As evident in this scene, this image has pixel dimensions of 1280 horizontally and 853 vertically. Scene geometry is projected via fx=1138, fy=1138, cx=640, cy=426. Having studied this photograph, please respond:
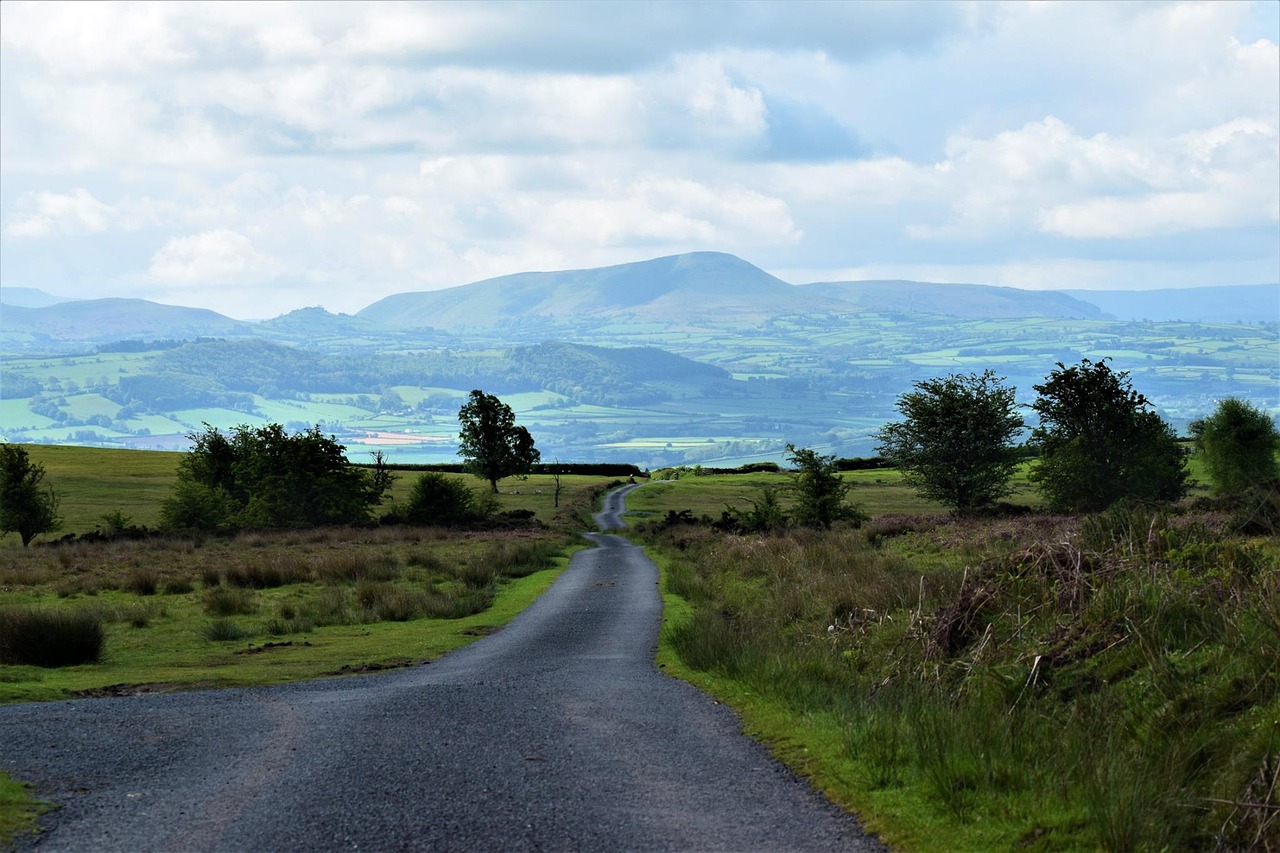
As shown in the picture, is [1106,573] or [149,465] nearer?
[1106,573]

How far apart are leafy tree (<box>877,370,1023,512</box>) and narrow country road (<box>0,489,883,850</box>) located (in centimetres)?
4933

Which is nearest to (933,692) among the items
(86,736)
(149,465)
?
(86,736)

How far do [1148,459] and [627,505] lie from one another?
154 feet

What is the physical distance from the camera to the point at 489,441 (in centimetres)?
11206

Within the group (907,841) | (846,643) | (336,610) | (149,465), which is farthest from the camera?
(149,465)

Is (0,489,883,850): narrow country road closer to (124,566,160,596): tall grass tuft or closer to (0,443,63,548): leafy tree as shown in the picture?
(124,566,160,596): tall grass tuft

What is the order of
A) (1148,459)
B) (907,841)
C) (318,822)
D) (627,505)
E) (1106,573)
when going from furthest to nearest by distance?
(627,505) → (1148,459) → (1106,573) → (318,822) → (907,841)

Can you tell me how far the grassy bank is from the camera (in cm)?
801

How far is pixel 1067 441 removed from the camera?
59219 millimetres

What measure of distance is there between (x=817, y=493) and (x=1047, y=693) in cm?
4489

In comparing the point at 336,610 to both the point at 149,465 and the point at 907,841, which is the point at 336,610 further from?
the point at 149,465

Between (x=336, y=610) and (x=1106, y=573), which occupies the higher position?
(x=1106, y=573)

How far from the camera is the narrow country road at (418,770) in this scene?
28.1ft

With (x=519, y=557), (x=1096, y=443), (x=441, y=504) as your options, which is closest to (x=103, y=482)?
(x=441, y=504)
